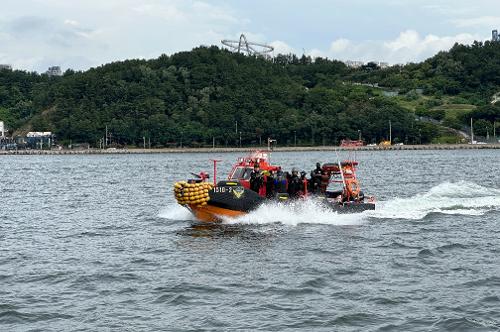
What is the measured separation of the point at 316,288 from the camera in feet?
72.8

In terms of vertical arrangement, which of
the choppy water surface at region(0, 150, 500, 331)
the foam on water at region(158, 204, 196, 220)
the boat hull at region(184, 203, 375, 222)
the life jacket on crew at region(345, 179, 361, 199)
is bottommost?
the choppy water surface at region(0, 150, 500, 331)

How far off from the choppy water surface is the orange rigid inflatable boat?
1.88ft

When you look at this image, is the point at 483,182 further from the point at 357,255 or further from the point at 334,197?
the point at 357,255

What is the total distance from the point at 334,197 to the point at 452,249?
10.2 meters

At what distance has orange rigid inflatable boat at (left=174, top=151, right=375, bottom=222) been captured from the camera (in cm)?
3312

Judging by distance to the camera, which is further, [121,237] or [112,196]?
[112,196]

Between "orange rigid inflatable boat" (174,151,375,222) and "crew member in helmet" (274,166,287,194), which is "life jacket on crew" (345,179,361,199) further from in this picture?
"crew member in helmet" (274,166,287,194)

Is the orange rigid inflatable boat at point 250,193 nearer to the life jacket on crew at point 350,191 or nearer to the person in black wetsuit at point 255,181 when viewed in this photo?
the life jacket on crew at point 350,191

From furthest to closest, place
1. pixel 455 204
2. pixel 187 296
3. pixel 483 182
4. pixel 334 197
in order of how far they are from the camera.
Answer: pixel 483 182, pixel 455 204, pixel 334 197, pixel 187 296

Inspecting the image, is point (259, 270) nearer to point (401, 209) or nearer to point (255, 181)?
point (255, 181)

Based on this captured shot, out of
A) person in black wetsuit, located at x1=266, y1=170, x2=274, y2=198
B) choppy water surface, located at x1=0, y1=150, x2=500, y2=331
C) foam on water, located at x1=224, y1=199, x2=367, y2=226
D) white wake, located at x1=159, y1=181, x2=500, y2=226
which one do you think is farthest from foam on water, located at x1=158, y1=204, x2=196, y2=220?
person in black wetsuit, located at x1=266, y1=170, x2=274, y2=198

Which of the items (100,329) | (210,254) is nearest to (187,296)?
(100,329)

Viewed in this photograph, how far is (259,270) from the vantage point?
81.1 feet

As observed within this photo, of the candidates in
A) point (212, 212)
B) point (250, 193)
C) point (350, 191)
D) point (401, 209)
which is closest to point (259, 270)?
point (250, 193)
